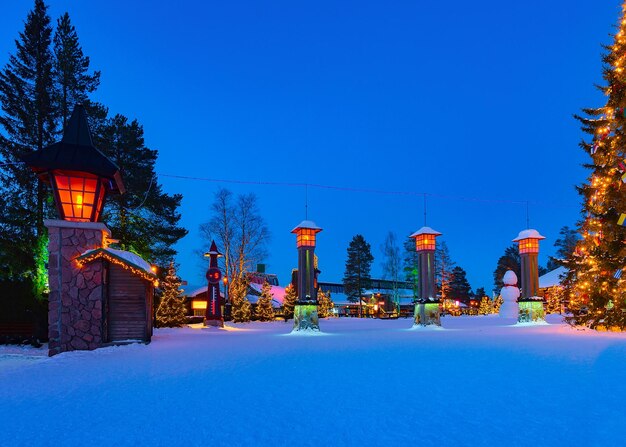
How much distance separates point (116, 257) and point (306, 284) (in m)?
9.08

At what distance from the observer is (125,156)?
26438mm

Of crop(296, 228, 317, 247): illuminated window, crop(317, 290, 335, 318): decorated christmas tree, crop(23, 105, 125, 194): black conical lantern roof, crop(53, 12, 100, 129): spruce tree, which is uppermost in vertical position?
crop(53, 12, 100, 129): spruce tree

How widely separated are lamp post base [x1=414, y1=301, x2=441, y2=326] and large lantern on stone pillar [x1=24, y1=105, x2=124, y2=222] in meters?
16.3

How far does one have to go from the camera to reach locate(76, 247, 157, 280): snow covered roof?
1255cm

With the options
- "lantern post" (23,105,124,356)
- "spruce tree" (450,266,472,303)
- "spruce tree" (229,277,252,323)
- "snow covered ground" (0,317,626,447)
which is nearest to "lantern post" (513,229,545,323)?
"snow covered ground" (0,317,626,447)

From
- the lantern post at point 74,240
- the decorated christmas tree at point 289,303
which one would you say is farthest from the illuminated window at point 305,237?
the decorated christmas tree at point 289,303

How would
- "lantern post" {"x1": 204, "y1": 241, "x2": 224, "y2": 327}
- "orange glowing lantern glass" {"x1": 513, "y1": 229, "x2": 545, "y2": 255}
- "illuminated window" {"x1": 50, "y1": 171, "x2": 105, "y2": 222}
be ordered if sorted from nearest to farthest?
"illuminated window" {"x1": 50, "y1": 171, "x2": 105, "y2": 222} → "orange glowing lantern glass" {"x1": 513, "y1": 229, "x2": 545, "y2": 255} → "lantern post" {"x1": 204, "y1": 241, "x2": 224, "y2": 327}

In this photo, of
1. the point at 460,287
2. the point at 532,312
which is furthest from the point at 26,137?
the point at 460,287

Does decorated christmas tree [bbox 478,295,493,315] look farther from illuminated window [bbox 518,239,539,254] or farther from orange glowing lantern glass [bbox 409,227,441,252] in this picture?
orange glowing lantern glass [bbox 409,227,441,252]

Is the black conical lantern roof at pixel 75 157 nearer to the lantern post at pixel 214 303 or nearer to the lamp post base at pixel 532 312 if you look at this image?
the lantern post at pixel 214 303

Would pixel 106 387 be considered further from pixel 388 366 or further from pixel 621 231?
pixel 621 231

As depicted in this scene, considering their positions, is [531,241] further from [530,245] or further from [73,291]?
[73,291]

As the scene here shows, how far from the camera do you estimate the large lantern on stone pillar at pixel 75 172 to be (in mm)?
12609

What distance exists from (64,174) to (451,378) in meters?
11.7
